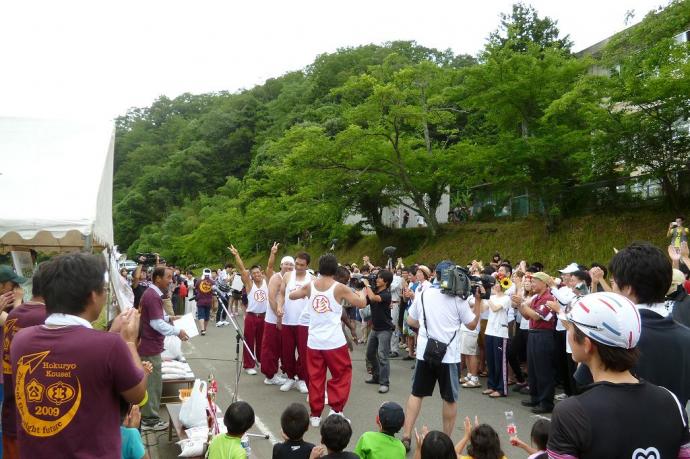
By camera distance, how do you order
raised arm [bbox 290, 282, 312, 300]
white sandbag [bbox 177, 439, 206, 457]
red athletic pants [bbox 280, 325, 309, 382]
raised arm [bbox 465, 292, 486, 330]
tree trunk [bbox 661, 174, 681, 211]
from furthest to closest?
1. tree trunk [bbox 661, 174, 681, 211]
2. red athletic pants [bbox 280, 325, 309, 382]
3. raised arm [bbox 290, 282, 312, 300]
4. raised arm [bbox 465, 292, 486, 330]
5. white sandbag [bbox 177, 439, 206, 457]

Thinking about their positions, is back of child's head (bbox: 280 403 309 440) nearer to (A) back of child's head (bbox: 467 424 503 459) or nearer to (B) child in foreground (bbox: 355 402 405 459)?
(B) child in foreground (bbox: 355 402 405 459)

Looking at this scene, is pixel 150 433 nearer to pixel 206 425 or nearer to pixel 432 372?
pixel 206 425

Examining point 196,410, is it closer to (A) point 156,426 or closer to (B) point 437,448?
(A) point 156,426

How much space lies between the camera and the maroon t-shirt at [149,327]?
6012 millimetres

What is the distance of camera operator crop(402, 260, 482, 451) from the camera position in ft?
17.3

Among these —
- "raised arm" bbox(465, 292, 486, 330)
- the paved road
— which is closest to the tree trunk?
the paved road

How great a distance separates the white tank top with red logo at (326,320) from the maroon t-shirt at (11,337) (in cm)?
310

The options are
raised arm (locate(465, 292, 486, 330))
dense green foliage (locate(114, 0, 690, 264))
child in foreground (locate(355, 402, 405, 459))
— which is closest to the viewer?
child in foreground (locate(355, 402, 405, 459))

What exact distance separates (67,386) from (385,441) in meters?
2.27

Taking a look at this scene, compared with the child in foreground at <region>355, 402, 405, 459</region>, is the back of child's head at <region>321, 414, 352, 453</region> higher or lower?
higher

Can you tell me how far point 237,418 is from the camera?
387 cm

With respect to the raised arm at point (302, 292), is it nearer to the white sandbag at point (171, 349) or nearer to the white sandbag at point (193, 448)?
the white sandbag at point (193, 448)

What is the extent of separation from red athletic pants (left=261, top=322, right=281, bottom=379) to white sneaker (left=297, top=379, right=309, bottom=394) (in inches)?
19.9

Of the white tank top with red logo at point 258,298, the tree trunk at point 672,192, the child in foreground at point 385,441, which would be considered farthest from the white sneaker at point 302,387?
the tree trunk at point 672,192
